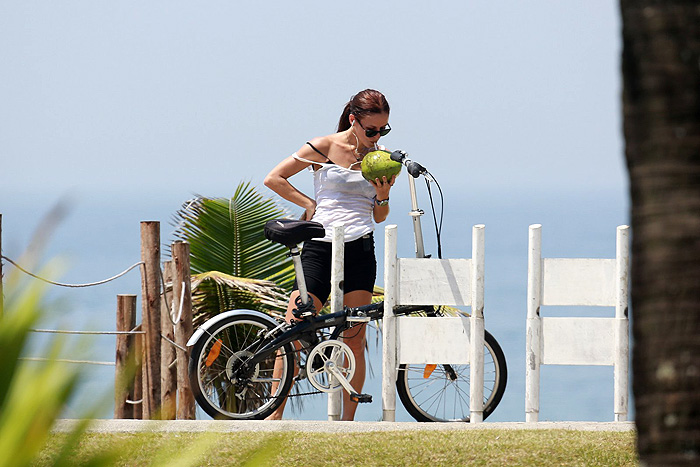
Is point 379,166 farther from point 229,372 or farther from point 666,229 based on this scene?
point 666,229

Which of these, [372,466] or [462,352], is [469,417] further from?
[372,466]

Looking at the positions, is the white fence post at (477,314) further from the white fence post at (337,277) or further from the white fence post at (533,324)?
the white fence post at (337,277)

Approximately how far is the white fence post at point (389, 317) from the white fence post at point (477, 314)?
555 millimetres

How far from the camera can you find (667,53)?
95.7 inches

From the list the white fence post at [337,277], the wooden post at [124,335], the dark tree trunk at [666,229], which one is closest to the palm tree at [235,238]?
the wooden post at [124,335]

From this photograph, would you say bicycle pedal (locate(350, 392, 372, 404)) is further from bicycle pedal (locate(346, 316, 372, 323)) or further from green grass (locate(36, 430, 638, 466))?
bicycle pedal (locate(346, 316, 372, 323))

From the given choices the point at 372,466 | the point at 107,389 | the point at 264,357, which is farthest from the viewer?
the point at 264,357

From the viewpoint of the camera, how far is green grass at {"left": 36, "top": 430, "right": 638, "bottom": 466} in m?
6.06

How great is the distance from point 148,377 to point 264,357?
55.1 inches

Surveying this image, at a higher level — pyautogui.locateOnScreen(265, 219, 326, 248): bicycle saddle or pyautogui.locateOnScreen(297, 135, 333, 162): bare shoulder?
pyautogui.locateOnScreen(297, 135, 333, 162): bare shoulder

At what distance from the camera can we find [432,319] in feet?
23.2

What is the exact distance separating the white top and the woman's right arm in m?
0.04

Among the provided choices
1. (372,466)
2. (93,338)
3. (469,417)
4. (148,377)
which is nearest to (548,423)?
(469,417)

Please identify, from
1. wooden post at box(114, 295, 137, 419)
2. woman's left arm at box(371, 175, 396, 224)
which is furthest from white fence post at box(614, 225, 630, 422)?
wooden post at box(114, 295, 137, 419)
